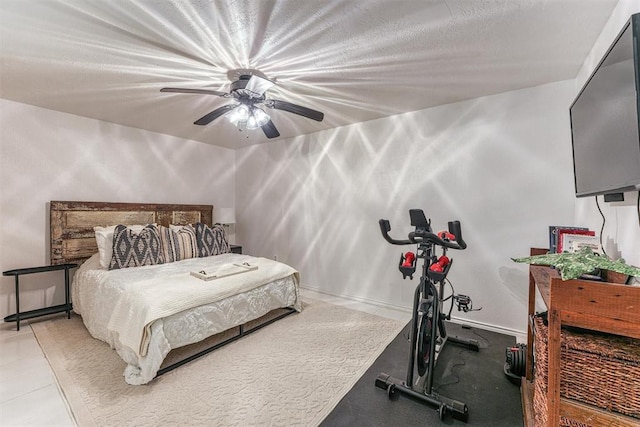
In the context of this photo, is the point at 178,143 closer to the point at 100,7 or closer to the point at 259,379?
the point at 100,7

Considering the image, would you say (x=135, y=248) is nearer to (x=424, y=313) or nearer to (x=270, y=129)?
(x=270, y=129)

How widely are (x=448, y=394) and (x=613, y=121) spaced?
1866 millimetres

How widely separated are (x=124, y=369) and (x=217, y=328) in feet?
2.41

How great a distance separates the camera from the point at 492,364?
2289 millimetres

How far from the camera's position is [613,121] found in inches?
47.3

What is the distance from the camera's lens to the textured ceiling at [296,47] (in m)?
1.60

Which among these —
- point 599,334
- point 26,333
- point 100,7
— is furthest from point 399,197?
point 26,333

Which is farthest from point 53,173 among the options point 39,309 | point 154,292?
point 154,292

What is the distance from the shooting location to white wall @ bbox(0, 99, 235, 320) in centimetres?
303

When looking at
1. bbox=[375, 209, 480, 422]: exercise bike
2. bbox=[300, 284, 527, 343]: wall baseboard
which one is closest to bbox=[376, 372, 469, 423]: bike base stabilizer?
bbox=[375, 209, 480, 422]: exercise bike

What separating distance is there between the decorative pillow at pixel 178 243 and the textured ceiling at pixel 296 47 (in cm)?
161

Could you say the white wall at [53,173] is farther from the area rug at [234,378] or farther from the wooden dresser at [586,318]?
the wooden dresser at [586,318]

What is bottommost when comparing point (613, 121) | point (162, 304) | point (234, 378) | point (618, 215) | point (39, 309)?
point (234, 378)

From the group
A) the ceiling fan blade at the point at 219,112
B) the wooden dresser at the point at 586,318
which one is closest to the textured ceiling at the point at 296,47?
the ceiling fan blade at the point at 219,112
